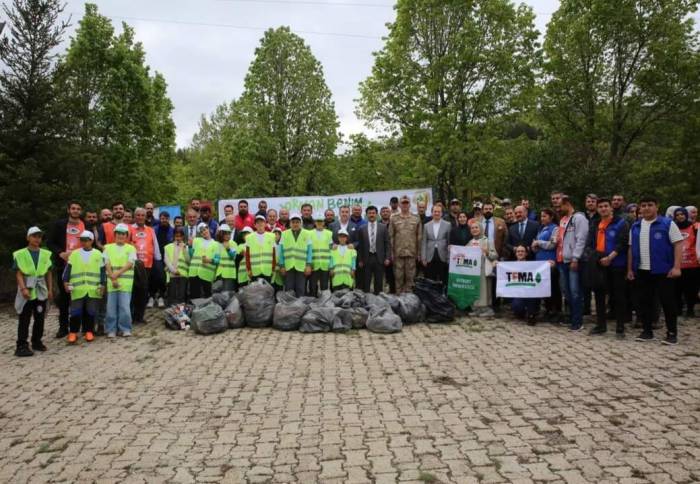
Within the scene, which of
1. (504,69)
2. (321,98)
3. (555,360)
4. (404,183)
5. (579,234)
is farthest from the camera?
(321,98)

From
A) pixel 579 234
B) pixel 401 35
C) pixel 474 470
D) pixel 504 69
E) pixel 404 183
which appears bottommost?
pixel 474 470

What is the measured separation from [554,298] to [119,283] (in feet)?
23.9

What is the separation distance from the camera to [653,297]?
7473mm

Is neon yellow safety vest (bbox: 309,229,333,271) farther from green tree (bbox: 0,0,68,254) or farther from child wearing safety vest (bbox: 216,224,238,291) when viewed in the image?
green tree (bbox: 0,0,68,254)

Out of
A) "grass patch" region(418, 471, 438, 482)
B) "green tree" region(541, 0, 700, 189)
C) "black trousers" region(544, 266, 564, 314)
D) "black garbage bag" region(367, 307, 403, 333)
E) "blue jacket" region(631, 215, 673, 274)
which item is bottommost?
"grass patch" region(418, 471, 438, 482)

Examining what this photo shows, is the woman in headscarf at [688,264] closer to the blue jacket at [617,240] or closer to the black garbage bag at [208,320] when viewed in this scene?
the blue jacket at [617,240]

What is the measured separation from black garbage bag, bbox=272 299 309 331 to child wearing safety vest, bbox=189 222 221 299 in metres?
1.86

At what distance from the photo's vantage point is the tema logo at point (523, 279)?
343 inches

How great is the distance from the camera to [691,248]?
9.06 meters

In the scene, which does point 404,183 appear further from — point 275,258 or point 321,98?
point 275,258

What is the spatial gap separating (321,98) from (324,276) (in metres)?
16.2

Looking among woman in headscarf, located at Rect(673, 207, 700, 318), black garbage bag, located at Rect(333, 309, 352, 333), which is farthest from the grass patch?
woman in headscarf, located at Rect(673, 207, 700, 318)

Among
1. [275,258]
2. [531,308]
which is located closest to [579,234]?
[531,308]

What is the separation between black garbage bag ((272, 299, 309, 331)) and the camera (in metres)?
8.32
